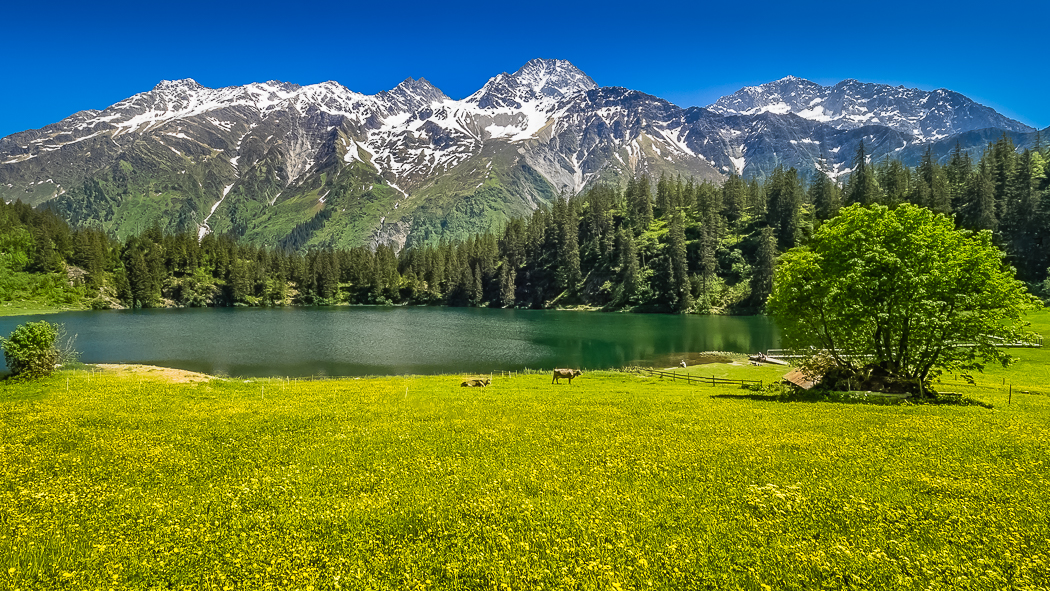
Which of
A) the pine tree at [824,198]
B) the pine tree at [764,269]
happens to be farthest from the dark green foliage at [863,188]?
the pine tree at [764,269]

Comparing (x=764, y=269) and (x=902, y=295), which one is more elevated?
(x=764, y=269)

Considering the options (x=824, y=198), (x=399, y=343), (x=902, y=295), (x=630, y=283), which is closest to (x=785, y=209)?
(x=824, y=198)

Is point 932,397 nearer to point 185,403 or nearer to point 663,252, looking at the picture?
point 185,403

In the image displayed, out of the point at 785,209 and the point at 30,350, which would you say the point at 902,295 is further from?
the point at 785,209

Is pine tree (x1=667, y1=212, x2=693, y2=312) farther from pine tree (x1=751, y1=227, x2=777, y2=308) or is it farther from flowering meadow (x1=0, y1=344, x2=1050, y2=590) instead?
flowering meadow (x1=0, y1=344, x2=1050, y2=590)

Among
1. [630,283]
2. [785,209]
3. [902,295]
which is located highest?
[785,209]

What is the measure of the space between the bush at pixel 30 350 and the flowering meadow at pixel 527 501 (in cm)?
1736

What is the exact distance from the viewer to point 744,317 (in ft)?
529

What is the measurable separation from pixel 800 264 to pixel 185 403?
47.1 metres

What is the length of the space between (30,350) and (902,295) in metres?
71.2

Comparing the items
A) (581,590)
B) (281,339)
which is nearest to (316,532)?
(581,590)

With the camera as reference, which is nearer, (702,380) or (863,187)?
(702,380)

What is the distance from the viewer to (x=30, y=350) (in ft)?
138

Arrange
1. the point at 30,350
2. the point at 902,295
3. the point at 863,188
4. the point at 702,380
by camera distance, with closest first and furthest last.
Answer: the point at 902,295 < the point at 30,350 < the point at 702,380 < the point at 863,188
